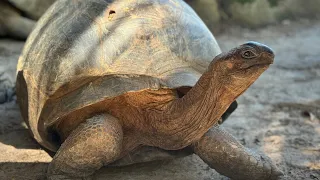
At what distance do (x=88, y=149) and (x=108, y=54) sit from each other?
57 cm

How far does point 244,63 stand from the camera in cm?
237

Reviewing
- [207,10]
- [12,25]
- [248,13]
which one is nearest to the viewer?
[12,25]

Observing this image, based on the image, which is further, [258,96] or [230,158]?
[258,96]

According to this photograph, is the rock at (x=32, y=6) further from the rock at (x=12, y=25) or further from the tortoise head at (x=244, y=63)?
the tortoise head at (x=244, y=63)

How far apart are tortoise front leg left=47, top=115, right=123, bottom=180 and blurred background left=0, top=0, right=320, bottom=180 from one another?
28 cm

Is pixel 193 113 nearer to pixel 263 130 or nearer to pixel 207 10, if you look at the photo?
pixel 263 130

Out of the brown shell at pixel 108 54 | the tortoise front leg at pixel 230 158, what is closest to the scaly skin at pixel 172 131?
the tortoise front leg at pixel 230 158

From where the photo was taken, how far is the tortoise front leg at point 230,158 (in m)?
2.93

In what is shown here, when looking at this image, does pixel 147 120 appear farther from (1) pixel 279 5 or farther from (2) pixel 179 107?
(1) pixel 279 5

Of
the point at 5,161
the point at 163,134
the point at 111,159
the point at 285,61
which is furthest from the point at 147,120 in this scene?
the point at 285,61

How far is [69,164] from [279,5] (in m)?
6.90

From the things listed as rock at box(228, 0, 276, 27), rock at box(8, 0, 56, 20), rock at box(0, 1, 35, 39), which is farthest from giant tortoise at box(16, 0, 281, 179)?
rock at box(228, 0, 276, 27)

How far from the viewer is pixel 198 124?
2.76 m

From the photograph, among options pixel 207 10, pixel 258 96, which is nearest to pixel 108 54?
pixel 258 96
